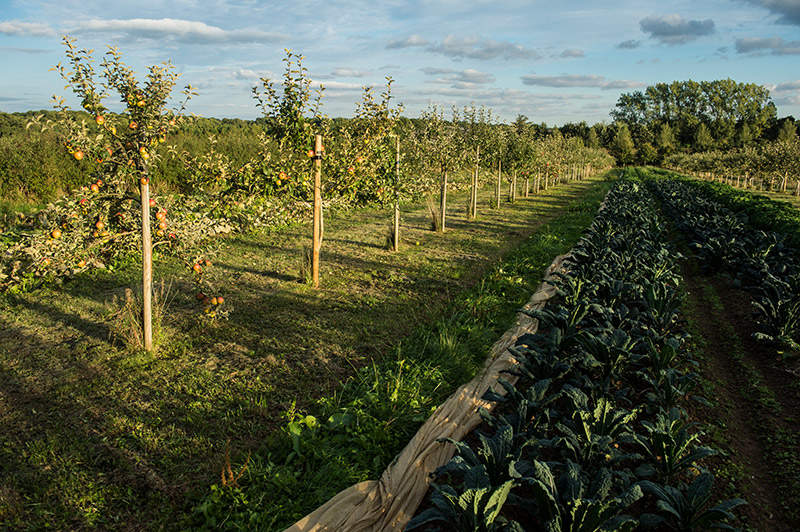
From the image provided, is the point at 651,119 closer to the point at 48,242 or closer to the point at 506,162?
the point at 506,162

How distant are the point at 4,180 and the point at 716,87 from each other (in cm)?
14164

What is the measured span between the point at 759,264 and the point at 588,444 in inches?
249

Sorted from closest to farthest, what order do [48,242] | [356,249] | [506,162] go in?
[48,242] < [356,249] < [506,162]

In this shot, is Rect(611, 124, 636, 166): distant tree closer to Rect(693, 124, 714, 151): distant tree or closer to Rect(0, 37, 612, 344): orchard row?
Rect(693, 124, 714, 151): distant tree

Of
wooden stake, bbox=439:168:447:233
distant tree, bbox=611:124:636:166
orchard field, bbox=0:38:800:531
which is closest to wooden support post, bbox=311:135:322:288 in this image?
orchard field, bbox=0:38:800:531

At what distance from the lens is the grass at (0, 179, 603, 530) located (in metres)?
3.31

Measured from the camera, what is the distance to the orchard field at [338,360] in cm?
319

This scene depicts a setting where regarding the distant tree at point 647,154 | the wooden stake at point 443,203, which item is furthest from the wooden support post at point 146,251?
the distant tree at point 647,154

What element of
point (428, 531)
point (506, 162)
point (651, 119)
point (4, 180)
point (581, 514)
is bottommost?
point (428, 531)

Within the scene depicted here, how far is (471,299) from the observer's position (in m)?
7.39

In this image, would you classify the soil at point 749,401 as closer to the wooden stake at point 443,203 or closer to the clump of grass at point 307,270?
the clump of grass at point 307,270

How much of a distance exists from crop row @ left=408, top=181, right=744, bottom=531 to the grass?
2.94 feet

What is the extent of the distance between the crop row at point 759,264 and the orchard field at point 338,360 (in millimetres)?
62

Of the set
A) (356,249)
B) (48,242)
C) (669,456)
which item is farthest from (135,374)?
(356,249)
